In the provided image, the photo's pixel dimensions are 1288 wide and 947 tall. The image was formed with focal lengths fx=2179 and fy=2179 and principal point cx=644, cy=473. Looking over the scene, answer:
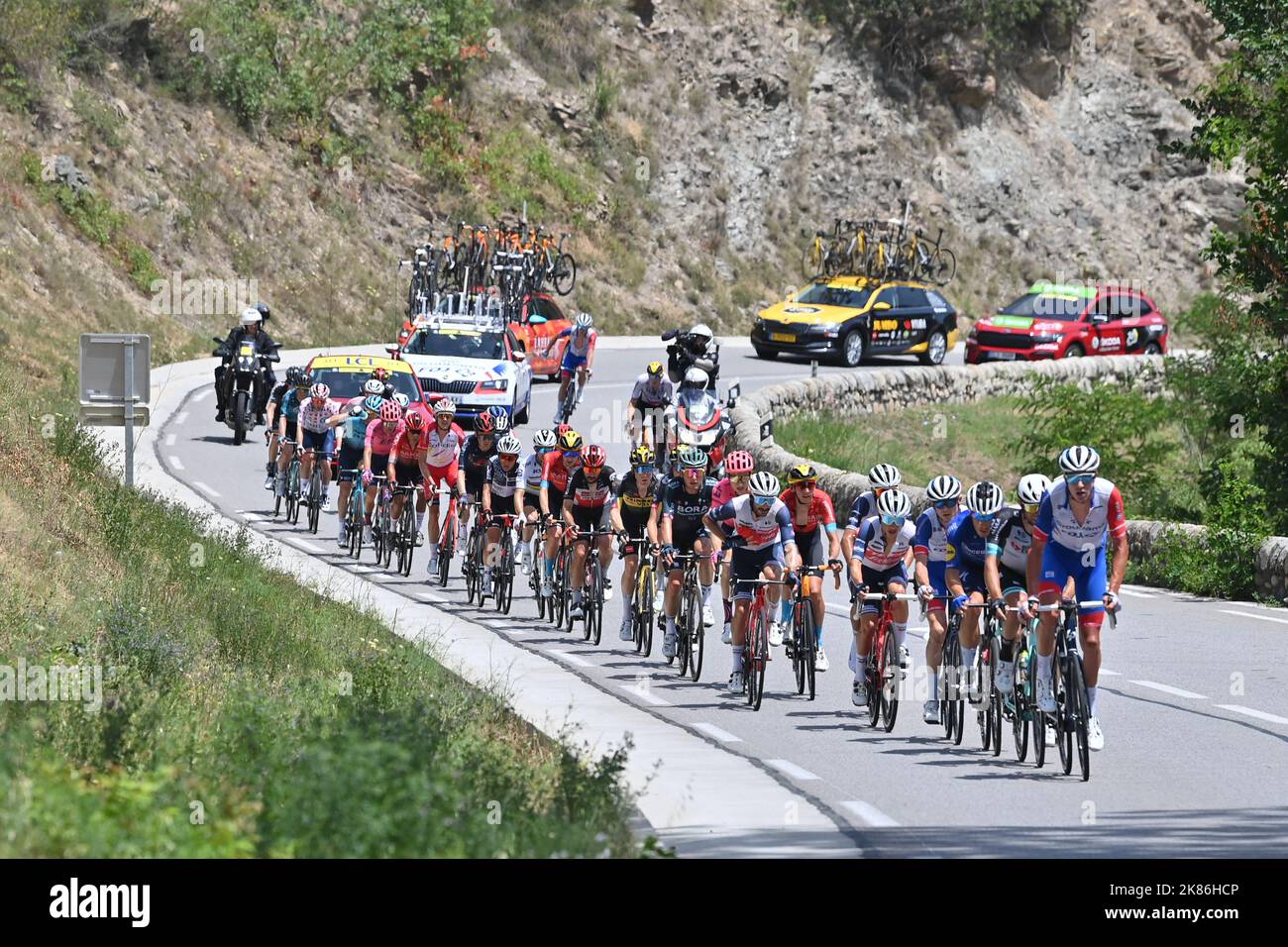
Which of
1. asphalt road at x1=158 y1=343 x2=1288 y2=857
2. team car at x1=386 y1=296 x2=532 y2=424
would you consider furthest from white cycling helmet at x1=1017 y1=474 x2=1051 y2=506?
team car at x1=386 y1=296 x2=532 y2=424

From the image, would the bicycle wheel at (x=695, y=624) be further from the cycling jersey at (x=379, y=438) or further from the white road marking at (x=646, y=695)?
the cycling jersey at (x=379, y=438)

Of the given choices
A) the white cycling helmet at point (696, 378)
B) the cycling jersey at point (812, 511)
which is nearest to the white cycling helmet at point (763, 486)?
the cycling jersey at point (812, 511)

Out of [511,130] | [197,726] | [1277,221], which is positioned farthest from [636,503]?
[511,130]

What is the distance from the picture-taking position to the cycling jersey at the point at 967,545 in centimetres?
1435

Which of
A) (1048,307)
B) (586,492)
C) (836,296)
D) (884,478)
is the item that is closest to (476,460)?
(586,492)

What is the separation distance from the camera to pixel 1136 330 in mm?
49812

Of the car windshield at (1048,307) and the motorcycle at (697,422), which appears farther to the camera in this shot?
the car windshield at (1048,307)

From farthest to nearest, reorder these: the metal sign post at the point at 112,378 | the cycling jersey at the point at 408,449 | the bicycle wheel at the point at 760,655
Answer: the cycling jersey at the point at 408,449 < the metal sign post at the point at 112,378 < the bicycle wheel at the point at 760,655

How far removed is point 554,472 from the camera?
19438 mm

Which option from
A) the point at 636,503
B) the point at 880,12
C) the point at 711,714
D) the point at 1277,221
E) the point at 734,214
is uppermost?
the point at 880,12

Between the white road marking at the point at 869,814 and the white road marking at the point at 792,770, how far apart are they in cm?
76

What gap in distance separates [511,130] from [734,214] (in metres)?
7.09

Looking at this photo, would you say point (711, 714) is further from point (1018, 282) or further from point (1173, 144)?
point (1018, 282)

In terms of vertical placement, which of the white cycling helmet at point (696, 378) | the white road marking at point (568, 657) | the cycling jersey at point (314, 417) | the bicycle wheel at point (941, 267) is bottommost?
the white road marking at point (568, 657)
